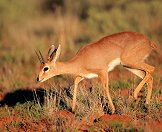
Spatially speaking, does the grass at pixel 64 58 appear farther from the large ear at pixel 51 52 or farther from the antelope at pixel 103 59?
the large ear at pixel 51 52

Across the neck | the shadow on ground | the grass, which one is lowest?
the shadow on ground

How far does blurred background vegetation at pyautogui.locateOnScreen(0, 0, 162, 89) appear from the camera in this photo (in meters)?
14.4

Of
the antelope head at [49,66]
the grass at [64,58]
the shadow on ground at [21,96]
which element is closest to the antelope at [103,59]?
the antelope head at [49,66]

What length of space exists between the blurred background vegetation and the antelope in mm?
3020

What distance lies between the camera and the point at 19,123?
26.5 ft

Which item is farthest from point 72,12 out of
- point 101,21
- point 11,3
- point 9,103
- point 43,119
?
point 43,119

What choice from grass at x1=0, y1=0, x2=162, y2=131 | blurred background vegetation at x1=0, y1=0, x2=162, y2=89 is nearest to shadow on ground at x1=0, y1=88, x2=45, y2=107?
grass at x1=0, y1=0, x2=162, y2=131

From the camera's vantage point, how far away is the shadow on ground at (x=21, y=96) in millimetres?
10344

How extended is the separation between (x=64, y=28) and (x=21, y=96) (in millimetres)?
8742

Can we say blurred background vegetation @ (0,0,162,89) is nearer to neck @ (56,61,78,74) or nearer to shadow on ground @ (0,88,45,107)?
shadow on ground @ (0,88,45,107)

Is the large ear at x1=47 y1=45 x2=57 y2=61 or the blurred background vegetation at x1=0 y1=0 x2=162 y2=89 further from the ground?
the large ear at x1=47 y1=45 x2=57 y2=61

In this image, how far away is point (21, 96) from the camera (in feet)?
35.4

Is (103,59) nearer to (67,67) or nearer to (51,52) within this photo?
(67,67)

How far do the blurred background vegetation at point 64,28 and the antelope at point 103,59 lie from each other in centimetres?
302
